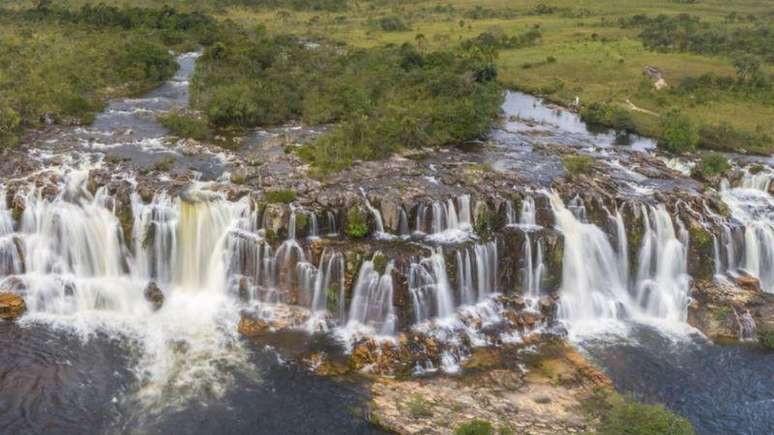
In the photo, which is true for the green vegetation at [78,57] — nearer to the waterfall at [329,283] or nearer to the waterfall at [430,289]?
the waterfall at [329,283]

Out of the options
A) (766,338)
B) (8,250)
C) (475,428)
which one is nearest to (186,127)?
(8,250)

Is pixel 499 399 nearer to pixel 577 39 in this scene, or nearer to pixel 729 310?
pixel 729 310

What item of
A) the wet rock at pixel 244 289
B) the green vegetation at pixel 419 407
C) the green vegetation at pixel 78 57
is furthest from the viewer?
the green vegetation at pixel 78 57

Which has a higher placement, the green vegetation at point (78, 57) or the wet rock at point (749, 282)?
the green vegetation at point (78, 57)

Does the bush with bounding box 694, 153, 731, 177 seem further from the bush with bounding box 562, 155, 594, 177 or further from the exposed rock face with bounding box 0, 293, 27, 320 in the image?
the exposed rock face with bounding box 0, 293, 27, 320

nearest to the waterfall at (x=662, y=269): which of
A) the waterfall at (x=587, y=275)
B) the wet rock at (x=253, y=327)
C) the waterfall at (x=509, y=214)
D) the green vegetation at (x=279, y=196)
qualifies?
the waterfall at (x=587, y=275)

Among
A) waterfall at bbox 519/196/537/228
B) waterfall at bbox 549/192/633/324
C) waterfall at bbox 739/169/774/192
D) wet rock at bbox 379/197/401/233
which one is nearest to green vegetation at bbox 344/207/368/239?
wet rock at bbox 379/197/401/233

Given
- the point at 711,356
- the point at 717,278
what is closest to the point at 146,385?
the point at 711,356
